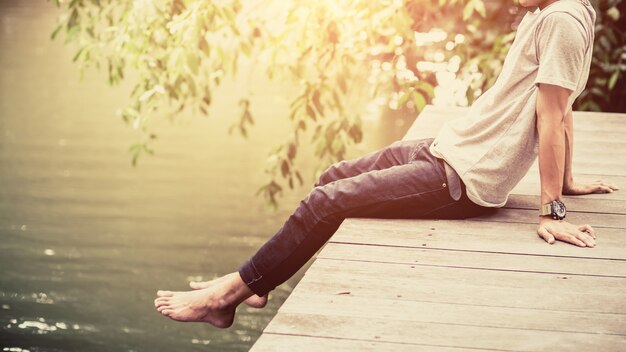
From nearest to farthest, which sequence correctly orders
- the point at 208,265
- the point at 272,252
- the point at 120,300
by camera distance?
the point at 272,252, the point at 120,300, the point at 208,265

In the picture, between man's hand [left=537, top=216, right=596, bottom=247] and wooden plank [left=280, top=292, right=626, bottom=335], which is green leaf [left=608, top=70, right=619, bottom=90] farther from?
wooden plank [left=280, top=292, right=626, bottom=335]

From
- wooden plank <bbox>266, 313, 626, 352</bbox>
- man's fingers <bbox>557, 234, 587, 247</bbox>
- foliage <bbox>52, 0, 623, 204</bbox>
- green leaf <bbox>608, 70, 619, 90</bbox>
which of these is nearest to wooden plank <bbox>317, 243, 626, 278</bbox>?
man's fingers <bbox>557, 234, 587, 247</bbox>

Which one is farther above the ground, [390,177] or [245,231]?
[390,177]

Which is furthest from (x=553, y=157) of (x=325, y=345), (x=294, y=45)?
(x=294, y=45)

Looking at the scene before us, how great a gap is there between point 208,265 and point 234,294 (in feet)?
13.7

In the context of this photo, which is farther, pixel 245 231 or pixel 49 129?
pixel 49 129

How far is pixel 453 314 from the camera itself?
2.60 m

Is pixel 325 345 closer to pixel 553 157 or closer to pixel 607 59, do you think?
pixel 553 157

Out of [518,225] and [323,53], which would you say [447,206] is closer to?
[518,225]

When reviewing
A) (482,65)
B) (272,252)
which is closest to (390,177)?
(272,252)

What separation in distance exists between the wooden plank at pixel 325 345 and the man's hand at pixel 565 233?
0.96m

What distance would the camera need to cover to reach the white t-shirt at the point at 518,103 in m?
3.07

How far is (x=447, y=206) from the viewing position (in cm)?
335

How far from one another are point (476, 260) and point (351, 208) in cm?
48
